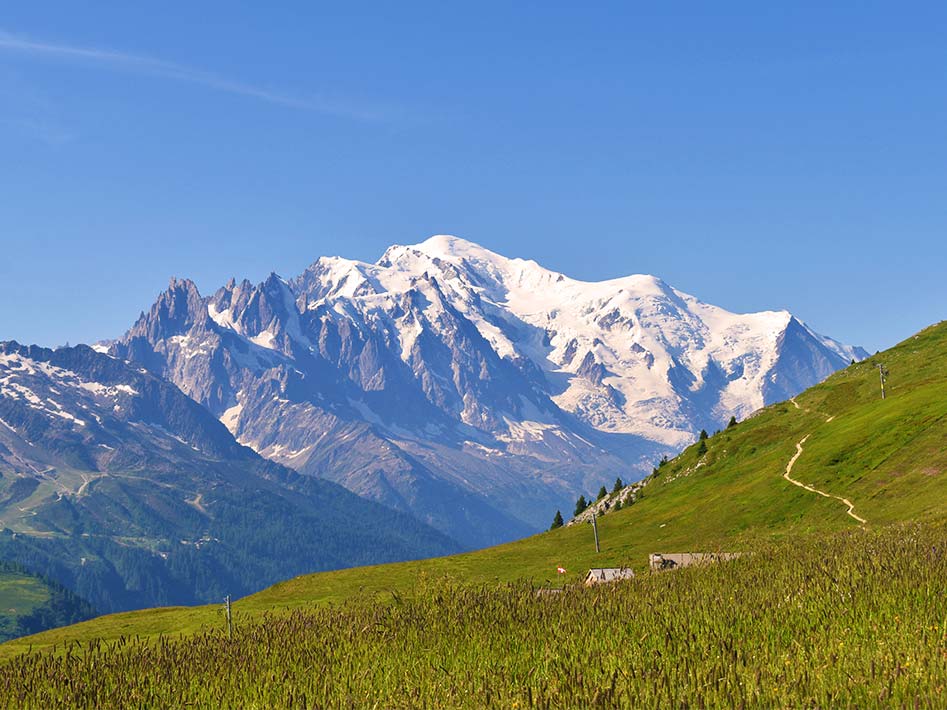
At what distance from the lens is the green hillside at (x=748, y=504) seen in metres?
80.1

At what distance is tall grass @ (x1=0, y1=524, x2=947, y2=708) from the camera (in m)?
13.1

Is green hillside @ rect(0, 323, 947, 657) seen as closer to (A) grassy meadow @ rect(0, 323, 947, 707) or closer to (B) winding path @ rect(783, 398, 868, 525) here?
(B) winding path @ rect(783, 398, 868, 525)

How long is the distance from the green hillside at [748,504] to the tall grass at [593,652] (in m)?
41.1

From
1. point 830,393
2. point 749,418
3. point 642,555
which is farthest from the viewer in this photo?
point 749,418

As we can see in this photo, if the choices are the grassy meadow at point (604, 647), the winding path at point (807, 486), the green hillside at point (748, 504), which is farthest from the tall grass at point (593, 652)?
the winding path at point (807, 486)

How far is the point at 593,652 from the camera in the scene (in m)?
17.1

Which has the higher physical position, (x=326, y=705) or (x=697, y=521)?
(x=697, y=521)

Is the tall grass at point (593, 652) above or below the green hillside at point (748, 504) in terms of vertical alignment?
below

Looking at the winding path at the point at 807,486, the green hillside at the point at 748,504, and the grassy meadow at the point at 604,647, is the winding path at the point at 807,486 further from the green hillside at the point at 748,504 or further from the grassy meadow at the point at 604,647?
the grassy meadow at the point at 604,647

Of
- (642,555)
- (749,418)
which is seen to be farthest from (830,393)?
(642,555)

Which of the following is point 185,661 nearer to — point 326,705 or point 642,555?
point 326,705

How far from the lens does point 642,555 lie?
97125mm

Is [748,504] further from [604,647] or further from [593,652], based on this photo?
[593,652]

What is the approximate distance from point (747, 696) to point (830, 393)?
6176 inches
